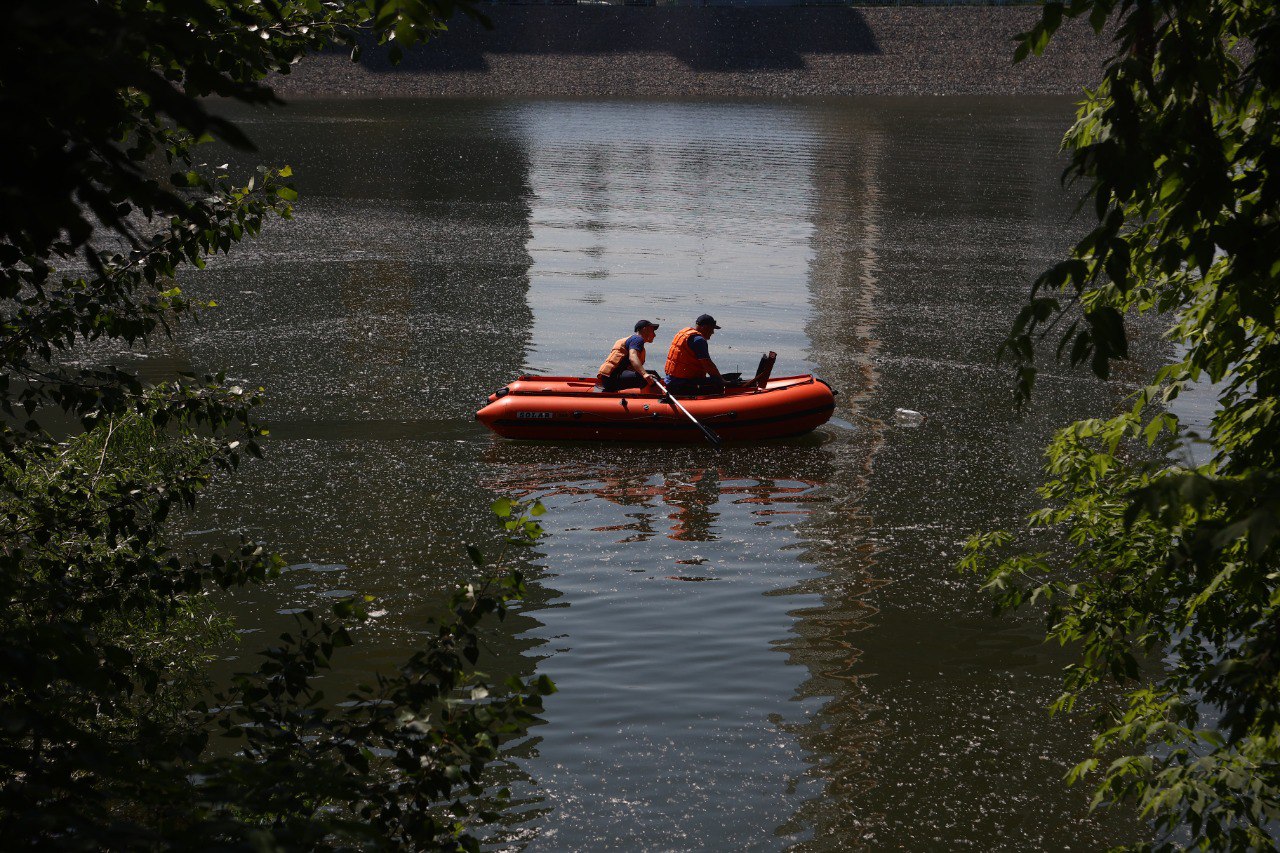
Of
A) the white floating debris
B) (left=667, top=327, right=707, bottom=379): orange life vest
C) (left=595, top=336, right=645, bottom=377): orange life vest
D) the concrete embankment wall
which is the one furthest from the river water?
the concrete embankment wall

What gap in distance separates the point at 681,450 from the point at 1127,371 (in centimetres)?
640

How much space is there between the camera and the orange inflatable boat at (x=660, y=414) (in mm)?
15258

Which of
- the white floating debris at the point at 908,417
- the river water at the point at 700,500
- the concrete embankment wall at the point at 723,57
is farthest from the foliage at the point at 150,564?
the concrete embankment wall at the point at 723,57

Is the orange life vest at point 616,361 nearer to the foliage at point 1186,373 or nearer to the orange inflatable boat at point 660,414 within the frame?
the orange inflatable boat at point 660,414

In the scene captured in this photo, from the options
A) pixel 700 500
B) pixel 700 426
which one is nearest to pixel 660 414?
pixel 700 426

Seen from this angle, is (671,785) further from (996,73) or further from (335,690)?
(996,73)

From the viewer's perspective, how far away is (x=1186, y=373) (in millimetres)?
5270

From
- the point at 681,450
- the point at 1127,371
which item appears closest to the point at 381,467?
the point at 681,450

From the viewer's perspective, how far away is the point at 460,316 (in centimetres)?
2080

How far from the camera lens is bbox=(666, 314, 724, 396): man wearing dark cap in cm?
1588

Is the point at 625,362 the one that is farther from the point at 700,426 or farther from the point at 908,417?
the point at 908,417

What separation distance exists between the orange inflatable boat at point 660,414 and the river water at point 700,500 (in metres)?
0.21

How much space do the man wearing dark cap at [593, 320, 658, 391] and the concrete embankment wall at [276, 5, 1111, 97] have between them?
46.2m

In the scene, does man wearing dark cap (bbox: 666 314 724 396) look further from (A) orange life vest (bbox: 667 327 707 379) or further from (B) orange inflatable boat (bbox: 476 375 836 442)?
(B) orange inflatable boat (bbox: 476 375 836 442)
